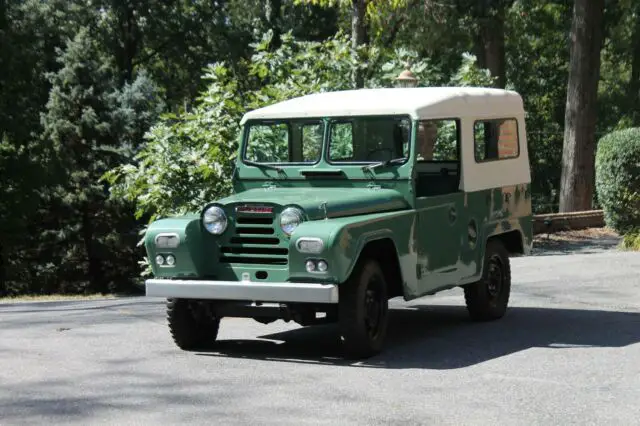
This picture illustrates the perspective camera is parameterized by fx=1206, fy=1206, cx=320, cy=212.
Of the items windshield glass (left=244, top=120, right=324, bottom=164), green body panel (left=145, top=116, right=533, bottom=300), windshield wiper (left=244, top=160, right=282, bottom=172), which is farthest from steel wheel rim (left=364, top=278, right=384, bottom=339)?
windshield wiper (left=244, top=160, right=282, bottom=172)

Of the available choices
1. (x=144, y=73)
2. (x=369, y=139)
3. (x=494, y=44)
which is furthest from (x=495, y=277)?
(x=144, y=73)

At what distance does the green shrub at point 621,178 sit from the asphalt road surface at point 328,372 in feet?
27.7

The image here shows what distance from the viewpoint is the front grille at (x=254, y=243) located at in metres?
9.44

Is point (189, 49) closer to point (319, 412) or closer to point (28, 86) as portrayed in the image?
point (28, 86)

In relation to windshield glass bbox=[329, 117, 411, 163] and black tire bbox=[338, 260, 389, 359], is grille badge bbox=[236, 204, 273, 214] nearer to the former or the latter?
black tire bbox=[338, 260, 389, 359]

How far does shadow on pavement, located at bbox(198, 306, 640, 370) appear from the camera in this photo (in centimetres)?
968

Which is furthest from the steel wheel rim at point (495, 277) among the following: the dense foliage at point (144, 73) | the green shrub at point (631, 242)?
the dense foliage at point (144, 73)

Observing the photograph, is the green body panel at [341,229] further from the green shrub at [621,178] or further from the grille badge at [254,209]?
the green shrub at [621,178]

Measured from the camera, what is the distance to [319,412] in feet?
24.5

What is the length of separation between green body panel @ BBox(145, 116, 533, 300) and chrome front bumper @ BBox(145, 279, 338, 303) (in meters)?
0.12

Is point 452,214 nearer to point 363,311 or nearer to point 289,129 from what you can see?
point 289,129

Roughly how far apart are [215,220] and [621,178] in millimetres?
13354

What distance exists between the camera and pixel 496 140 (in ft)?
39.4

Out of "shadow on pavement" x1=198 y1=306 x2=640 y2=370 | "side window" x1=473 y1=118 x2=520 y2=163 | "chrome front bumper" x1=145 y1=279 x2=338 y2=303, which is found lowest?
"shadow on pavement" x1=198 y1=306 x2=640 y2=370
